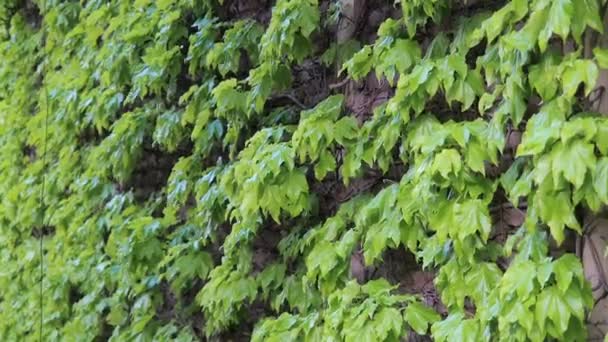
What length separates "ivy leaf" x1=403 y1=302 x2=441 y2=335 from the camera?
164 centimetres

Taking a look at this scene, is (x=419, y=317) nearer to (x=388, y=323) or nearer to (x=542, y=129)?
(x=388, y=323)

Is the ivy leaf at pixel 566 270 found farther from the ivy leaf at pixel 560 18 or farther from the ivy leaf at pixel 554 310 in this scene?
the ivy leaf at pixel 560 18

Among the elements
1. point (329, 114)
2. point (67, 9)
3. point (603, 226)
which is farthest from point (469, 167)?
point (67, 9)

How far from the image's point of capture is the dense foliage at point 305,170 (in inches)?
54.5

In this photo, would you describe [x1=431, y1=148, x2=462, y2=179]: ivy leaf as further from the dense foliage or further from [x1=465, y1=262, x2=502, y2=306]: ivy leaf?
[x1=465, y1=262, x2=502, y2=306]: ivy leaf

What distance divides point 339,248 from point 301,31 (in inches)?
26.5

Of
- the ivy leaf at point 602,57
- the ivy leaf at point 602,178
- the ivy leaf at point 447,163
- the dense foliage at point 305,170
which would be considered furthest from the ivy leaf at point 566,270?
the ivy leaf at point 602,57

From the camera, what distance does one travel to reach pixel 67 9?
3.48 meters

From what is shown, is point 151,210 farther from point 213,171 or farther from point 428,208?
point 428,208

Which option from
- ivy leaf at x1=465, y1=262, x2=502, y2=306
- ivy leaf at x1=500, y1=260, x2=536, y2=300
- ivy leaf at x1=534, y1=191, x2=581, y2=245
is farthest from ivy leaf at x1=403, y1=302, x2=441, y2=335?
ivy leaf at x1=534, y1=191, x2=581, y2=245

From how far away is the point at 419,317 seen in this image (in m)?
1.65

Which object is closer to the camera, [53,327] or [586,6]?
[586,6]

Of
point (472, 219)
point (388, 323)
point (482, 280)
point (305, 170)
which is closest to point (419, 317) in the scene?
point (388, 323)

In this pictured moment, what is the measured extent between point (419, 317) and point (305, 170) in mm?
559
